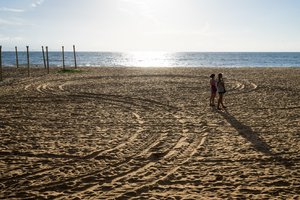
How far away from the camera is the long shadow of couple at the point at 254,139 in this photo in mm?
7160

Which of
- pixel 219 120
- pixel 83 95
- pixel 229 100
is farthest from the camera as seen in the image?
pixel 83 95

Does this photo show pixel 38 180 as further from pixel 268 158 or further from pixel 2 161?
pixel 268 158

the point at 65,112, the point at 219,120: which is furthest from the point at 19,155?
the point at 219,120

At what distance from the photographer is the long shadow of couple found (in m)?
7.16

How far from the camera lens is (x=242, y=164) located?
6879 mm

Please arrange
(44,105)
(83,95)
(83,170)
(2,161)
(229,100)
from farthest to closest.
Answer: (83,95) → (229,100) → (44,105) → (2,161) → (83,170)

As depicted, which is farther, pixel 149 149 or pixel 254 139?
pixel 254 139

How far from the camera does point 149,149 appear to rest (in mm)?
8023

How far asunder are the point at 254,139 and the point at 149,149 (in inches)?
119

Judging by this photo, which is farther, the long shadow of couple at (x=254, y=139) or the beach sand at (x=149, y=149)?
the long shadow of couple at (x=254, y=139)

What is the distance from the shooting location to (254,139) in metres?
8.77

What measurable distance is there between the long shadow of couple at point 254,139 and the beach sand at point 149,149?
0.02 meters

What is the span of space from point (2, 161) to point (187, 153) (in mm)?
4308

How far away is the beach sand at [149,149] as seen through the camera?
5766mm
